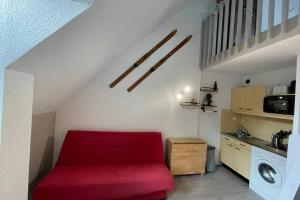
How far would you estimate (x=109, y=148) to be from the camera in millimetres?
2805

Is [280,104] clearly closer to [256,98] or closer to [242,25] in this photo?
[256,98]

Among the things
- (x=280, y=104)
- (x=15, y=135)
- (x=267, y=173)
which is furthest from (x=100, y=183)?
(x=280, y=104)

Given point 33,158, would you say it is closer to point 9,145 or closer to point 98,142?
point 98,142

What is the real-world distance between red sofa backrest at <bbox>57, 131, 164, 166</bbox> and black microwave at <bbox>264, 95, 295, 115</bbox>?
1.94m

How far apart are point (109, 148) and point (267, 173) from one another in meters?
2.57

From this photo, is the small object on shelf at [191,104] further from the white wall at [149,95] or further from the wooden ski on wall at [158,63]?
the wooden ski on wall at [158,63]

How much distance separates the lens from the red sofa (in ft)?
6.49

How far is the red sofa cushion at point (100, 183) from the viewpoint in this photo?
193 centimetres

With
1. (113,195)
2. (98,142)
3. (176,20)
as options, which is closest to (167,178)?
(113,195)

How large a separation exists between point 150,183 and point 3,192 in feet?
5.75

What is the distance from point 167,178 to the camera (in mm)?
2295

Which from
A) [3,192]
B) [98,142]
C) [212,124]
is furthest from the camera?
[212,124]

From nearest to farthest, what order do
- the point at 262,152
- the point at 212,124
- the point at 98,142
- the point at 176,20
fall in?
the point at 262,152
the point at 98,142
the point at 176,20
the point at 212,124

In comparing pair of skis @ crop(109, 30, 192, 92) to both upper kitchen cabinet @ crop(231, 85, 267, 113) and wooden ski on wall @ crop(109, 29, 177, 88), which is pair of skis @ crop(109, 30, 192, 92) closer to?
wooden ski on wall @ crop(109, 29, 177, 88)
